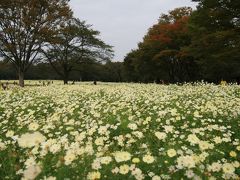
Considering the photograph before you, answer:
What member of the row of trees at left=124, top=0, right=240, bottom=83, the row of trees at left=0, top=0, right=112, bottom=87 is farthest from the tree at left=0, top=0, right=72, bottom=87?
the row of trees at left=124, top=0, right=240, bottom=83

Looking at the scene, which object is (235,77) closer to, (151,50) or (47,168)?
(151,50)

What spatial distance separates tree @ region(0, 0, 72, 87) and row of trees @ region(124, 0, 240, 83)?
12.6m

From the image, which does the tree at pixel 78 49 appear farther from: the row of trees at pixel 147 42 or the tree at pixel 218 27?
the tree at pixel 218 27

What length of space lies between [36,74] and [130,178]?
9379 cm

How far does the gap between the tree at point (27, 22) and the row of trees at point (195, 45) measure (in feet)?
41.3

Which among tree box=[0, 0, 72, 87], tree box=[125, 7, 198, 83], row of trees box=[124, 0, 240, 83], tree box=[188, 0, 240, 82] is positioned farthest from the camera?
tree box=[125, 7, 198, 83]

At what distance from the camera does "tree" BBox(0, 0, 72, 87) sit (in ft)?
106

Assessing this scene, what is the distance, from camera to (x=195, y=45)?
3203cm

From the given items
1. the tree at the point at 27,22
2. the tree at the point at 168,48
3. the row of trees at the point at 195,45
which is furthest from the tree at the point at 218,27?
the tree at the point at 27,22

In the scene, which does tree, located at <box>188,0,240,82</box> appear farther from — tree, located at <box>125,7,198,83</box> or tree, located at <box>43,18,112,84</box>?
tree, located at <box>43,18,112,84</box>

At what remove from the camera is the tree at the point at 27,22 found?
106ft

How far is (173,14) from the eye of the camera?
48625 mm

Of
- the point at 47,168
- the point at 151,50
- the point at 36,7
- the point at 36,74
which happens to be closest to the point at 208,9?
the point at 36,7

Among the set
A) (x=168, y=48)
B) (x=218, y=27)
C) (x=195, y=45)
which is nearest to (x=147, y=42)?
(x=168, y=48)
